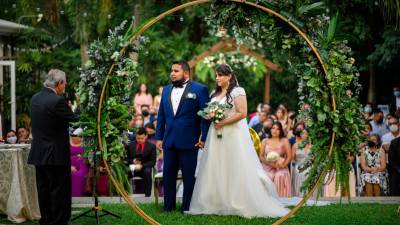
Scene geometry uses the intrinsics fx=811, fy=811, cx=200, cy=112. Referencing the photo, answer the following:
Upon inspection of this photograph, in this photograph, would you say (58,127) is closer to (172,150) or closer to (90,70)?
(90,70)

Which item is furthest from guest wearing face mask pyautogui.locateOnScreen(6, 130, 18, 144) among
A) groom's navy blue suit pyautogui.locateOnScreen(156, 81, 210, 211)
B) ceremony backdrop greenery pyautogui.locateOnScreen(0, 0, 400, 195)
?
groom's navy blue suit pyautogui.locateOnScreen(156, 81, 210, 211)

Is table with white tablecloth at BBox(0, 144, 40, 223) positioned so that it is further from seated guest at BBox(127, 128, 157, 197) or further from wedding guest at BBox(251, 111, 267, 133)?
wedding guest at BBox(251, 111, 267, 133)

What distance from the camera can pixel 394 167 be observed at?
13.7 meters

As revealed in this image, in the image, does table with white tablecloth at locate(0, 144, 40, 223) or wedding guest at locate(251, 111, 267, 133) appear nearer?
table with white tablecloth at locate(0, 144, 40, 223)

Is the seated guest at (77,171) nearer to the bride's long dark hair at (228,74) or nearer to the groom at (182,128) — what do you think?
the groom at (182,128)

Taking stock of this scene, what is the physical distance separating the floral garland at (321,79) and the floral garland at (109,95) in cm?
129

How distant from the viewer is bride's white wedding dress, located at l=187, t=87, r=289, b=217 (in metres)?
10.6

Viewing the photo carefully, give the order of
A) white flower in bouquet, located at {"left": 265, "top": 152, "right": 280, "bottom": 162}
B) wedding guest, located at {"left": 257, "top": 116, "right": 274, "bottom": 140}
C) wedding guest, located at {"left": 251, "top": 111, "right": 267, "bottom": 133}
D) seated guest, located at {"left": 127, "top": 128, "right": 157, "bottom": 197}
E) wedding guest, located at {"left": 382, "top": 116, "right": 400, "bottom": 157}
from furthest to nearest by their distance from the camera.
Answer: wedding guest, located at {"left": 251, "top": 111, "right": 267, "bottom": 133}
wedding guest, located at {"left": 382, "top": 116, "right": 400, "bottom": 157}
wedding guest, located at {"left": 257, "top": 116, "right": 274, "bottom": 140}
seated guest, located at {"left": 127, "top": 128, "right": 157, "bottom": 197}
white flower in bouquet, located at {"left": 265, "top": 152, "right": 280, "bottom": 162}

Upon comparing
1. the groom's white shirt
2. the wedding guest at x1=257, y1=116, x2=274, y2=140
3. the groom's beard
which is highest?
the groom's beard

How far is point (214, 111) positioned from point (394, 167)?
182 inches

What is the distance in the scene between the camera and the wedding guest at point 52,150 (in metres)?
9.30

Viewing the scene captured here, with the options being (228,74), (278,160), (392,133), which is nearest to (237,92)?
(228,74)

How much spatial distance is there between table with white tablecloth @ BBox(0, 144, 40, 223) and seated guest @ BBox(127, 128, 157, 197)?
3.77 meters

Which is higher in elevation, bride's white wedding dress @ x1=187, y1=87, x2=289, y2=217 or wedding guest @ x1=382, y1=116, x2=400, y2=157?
wedding guest @ x1=382, y1=116, x2=400, y2=157
